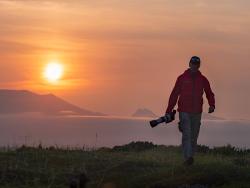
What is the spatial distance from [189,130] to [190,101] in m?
0.75

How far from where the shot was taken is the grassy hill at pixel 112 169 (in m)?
18.0

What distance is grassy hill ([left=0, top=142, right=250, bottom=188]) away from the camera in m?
18.0

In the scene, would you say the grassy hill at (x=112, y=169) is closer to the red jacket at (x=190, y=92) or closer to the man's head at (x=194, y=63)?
the red jacket at (x=190, y=92)

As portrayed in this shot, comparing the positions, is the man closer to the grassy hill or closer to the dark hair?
the dark hair

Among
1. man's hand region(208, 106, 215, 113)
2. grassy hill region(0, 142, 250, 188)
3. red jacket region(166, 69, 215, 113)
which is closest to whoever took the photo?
grassy hill region(0, 142, 250, 188)

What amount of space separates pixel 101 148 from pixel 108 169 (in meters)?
8.59

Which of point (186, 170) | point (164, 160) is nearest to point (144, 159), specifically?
point (164, 160)

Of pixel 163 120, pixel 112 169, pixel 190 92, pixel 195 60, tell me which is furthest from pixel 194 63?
pixel 112 169

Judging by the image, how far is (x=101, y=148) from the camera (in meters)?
29.4

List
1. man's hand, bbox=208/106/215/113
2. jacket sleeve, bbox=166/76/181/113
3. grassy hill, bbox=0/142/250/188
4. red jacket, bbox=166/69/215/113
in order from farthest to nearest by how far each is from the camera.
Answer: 1. jacket sleeve, bbox=166/76/181/113
2. red jacket, bbox=166/69/215/113
3. man's hand, bbox=208/106/215/113
4. grassy hill, bbox=0/142/250/188

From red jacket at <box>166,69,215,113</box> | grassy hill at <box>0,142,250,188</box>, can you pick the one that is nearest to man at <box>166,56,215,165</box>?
red jacket at <box>166,69,215,113</box>

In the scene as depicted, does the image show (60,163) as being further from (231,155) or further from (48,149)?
(231,155)

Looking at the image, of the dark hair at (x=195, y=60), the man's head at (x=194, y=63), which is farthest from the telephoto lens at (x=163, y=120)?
the dark hair at (x=195, y=60)

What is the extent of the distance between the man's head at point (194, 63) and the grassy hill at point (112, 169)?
2476 millimetres
